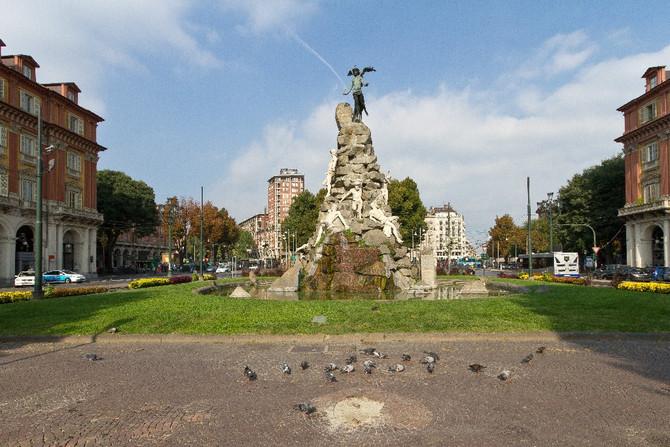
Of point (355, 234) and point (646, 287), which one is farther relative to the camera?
point (355, 234)

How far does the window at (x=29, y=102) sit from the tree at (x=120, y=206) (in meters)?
16.9

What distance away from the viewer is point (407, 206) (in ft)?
184

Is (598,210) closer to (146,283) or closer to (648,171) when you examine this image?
(648,171)

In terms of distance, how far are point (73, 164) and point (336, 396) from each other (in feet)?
159

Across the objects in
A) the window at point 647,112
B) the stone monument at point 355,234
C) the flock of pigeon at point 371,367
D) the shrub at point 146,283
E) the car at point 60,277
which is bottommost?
the car at point 60,277

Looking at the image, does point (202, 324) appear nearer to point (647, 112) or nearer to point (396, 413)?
point (396, 413)

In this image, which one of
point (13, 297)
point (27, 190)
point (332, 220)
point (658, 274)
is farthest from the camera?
point (27, 190)

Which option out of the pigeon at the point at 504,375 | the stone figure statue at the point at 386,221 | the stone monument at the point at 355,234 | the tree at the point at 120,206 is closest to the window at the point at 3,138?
the tree at the point at 120,206

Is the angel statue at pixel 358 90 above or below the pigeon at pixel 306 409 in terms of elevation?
above

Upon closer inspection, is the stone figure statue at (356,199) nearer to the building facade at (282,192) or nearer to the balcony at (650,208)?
the balcony at (650,208)

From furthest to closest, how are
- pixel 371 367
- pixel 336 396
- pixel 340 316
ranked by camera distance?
pixel 340 316
pixel 371 367
pixel 336 396

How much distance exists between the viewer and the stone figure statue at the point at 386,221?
916 inches

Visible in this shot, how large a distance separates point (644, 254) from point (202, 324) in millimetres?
45964

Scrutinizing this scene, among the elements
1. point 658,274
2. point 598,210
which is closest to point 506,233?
point 598,210
